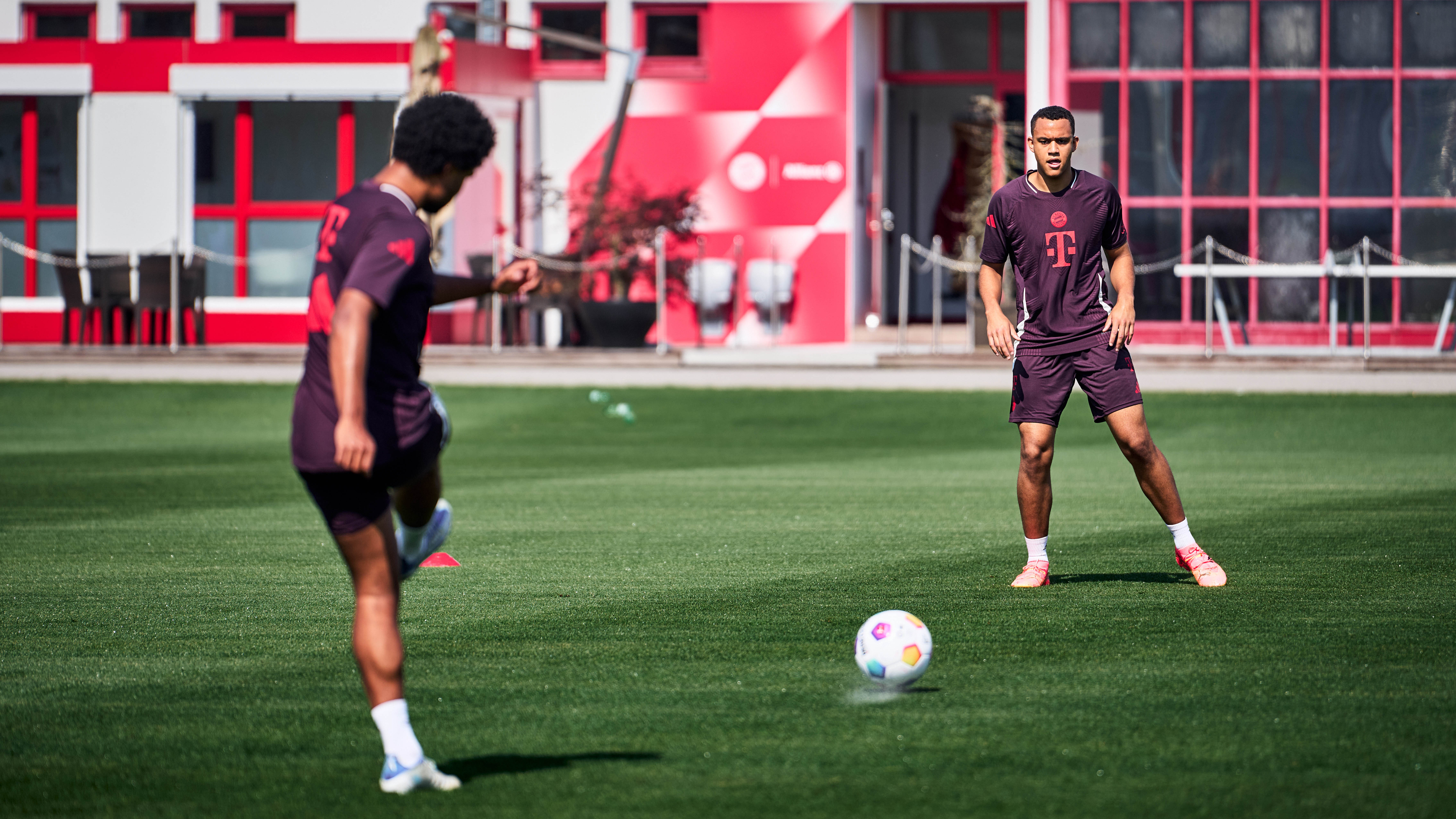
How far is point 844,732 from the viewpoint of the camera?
5.08 metres

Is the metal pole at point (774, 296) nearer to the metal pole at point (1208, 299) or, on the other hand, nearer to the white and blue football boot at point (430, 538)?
the metal pole at point (1208, 299)

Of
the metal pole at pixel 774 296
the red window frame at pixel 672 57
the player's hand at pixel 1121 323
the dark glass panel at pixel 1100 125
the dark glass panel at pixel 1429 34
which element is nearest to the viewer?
the player's hand at pixel 1121 323

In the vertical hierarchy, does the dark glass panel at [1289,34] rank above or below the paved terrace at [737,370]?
above

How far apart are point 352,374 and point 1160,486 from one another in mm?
4517

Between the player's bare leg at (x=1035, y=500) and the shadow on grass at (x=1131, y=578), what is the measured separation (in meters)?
0.18

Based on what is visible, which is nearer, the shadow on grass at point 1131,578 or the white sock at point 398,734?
the white sock at point 398,734

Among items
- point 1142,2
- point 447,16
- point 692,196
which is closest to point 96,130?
point 447,16

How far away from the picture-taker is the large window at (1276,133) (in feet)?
81.0

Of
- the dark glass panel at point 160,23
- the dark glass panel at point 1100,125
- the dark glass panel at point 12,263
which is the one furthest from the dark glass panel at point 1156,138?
the dark glass panel at point 12,263

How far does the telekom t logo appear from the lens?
7660mm

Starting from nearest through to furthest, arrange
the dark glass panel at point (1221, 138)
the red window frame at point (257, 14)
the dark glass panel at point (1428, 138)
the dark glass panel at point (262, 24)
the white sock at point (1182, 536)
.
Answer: the white sock at point (1182, 536) < the dark glass panel at point (1428, 138) < the dark glass panel at point (1221, 138) < the red window frame at point (257, 14) < the dark glass panel at point (262, 24)

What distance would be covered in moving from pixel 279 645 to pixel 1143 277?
1991cm

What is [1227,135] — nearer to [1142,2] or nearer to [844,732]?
[1142,2]

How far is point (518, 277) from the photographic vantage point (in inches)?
201
